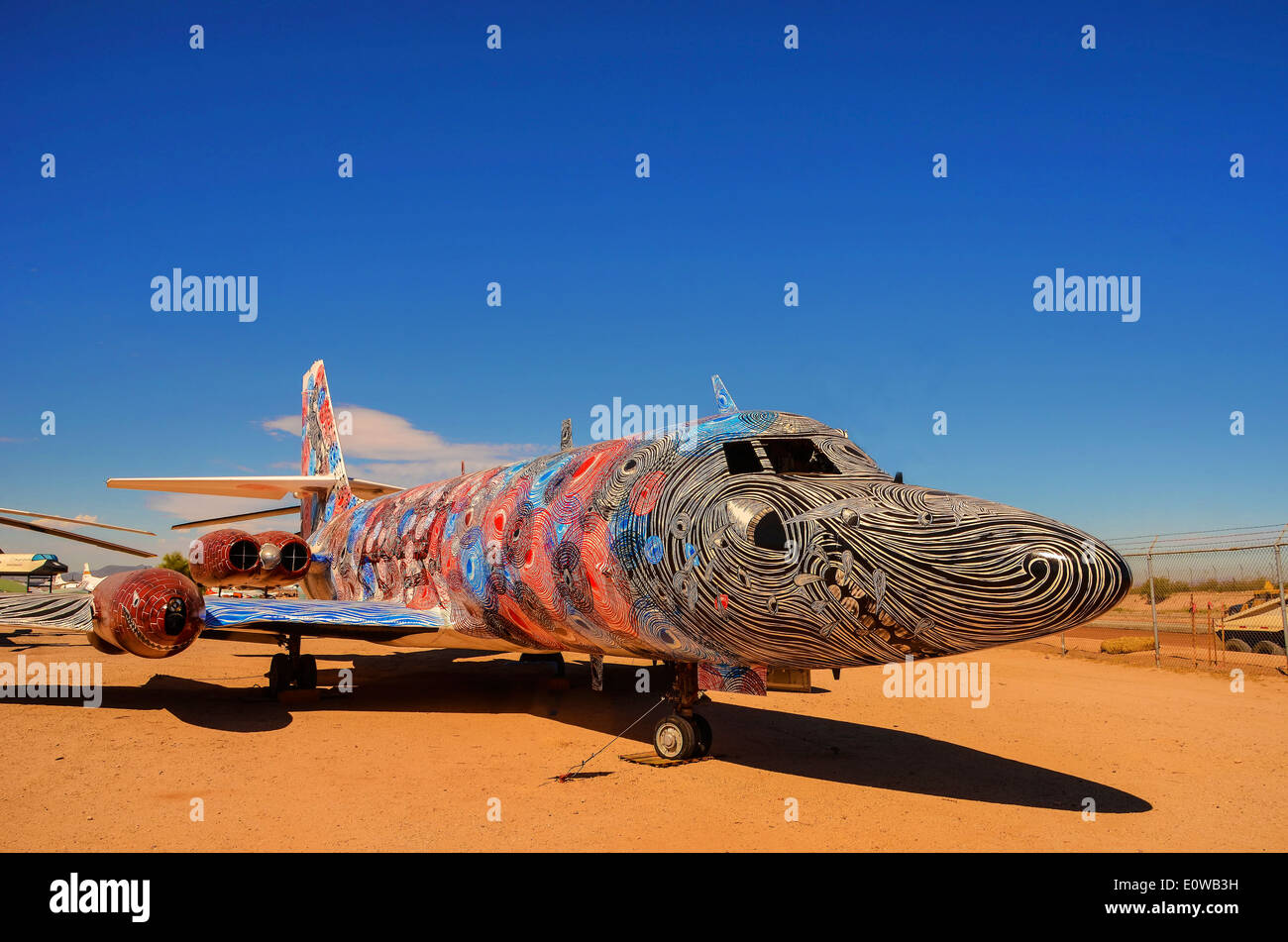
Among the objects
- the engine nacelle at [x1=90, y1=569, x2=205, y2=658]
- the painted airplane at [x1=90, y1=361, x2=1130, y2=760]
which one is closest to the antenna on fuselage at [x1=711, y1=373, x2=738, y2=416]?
the painted airplane at [x1=90, y1=361, x2=1130, y2=760]

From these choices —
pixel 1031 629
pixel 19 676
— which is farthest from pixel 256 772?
pixel 19 676

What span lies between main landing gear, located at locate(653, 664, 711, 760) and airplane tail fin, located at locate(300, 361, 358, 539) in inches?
470

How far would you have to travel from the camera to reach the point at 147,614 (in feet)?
30.6

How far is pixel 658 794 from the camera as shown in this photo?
7195 mm

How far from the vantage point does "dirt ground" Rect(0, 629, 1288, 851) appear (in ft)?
19.9

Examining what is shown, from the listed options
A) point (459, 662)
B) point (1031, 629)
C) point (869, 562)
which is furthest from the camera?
point (459, 662)

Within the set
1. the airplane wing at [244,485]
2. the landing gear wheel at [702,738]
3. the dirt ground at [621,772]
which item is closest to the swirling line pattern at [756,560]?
the landing gear wheel at [702,738]

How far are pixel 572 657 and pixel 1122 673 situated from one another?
1311 centimetres

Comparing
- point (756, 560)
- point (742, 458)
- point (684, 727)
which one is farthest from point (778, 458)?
point (684, 727)

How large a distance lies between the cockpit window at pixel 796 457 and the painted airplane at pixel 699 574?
13 millimetres

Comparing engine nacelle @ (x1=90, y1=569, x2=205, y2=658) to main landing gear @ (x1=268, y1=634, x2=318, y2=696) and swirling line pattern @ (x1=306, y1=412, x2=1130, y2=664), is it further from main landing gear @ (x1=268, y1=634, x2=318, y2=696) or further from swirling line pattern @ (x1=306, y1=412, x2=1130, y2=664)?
swirling line pattern @ (x1=306, y1=412, x2=1130, y2=664)

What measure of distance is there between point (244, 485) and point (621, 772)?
13.5 metres

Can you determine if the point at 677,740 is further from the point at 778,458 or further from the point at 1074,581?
the point at 1074,581
